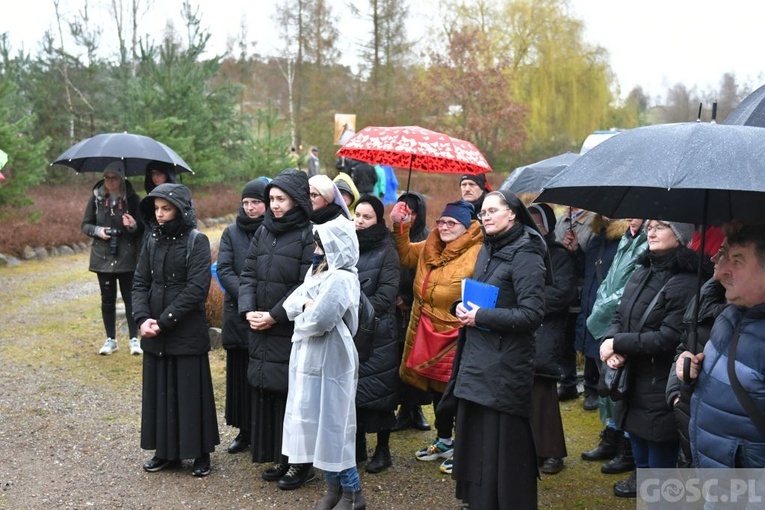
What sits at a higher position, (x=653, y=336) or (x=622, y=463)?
(x=653, y=336)

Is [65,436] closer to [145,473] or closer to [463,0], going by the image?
[145,473]

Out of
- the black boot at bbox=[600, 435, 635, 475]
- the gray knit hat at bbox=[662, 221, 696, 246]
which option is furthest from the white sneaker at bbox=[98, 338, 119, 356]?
the gray knit hat at bbox=[662, 221, 696, 246]

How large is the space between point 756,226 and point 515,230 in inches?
55.4

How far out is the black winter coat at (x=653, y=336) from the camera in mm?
3627

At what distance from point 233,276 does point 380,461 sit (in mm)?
1616

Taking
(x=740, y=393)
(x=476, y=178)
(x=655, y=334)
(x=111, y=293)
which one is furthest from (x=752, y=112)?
(x=111, y=293)

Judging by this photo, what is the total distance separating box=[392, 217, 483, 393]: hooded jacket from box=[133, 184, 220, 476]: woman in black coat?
53.9 inches

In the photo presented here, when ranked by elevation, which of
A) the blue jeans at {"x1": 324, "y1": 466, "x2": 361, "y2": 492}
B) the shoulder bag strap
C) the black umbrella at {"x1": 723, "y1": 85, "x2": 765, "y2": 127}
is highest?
the black umbrella at {"x1": 723, "y1": 85, "x2": 765, "y2": 127}

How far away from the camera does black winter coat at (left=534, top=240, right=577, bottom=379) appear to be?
4605 mm

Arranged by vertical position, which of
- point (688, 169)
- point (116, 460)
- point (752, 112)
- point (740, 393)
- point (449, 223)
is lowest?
point (116, 460)

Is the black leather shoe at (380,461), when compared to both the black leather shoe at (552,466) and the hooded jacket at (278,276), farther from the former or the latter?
the black leather shoe at (552,466)

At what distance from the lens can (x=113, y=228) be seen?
710cm

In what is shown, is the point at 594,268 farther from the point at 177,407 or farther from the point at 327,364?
the point at 177,407

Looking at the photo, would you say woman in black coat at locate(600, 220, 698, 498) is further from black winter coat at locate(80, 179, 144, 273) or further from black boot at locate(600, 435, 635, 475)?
black winter coat at locate(80, 179, 144, 273)
